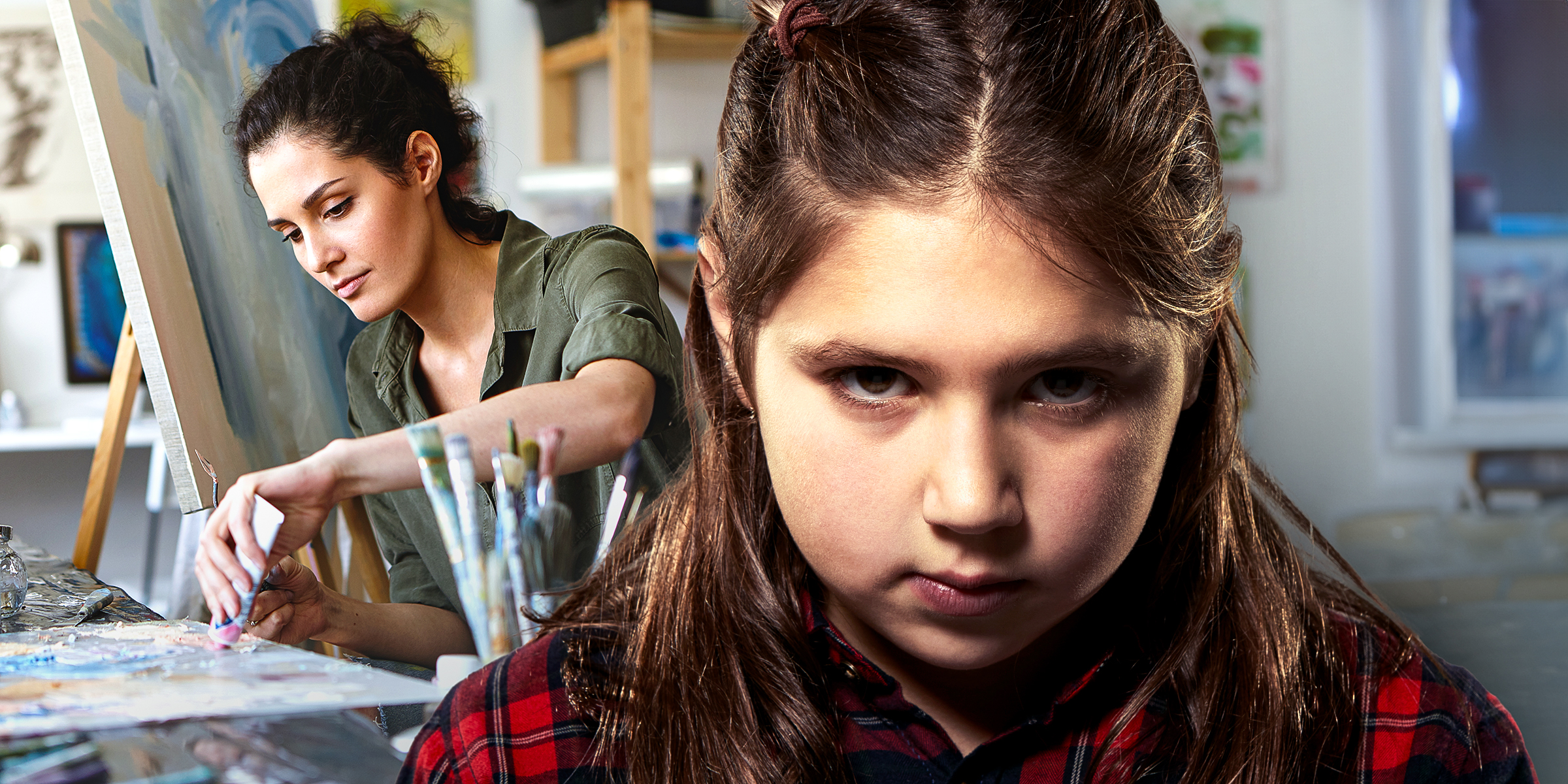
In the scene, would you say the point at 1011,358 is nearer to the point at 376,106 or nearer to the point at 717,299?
the point at 717,299

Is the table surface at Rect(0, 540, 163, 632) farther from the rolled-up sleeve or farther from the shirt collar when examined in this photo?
the rolled-up sleeve

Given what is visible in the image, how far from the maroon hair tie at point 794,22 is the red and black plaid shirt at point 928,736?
1.00 ft

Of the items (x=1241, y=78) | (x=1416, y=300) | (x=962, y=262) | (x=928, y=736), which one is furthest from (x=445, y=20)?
(x=1416, y=300)

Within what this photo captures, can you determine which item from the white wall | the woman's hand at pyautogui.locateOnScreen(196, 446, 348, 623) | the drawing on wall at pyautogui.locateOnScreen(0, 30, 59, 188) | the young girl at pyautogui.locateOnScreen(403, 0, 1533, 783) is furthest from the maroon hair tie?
the drawing on wall at pyautogui.locateOnScreen(0, 30, 59, 188)

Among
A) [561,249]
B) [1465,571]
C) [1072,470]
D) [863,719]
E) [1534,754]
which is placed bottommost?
[1534,754]

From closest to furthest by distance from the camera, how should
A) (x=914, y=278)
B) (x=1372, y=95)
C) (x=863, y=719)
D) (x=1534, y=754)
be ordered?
(x=914, y=278)
(x=863, y=719)
(x=1534, y=754)
(x=1372, y=95)

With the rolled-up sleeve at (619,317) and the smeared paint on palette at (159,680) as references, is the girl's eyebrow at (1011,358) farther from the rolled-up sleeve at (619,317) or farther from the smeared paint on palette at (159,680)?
the smeared paint on palette at (159,680)

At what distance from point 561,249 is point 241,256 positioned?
0.65 ft

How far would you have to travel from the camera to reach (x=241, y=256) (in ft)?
2.02

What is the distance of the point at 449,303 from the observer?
60 centimetres

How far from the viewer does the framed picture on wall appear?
1630 mm

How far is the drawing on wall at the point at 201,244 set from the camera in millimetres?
592

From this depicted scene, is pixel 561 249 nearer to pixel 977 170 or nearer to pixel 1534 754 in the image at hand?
pixel 977 170

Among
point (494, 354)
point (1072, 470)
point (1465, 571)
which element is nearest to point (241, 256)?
point (494, 354)
